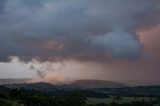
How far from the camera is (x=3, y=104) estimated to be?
159 metres

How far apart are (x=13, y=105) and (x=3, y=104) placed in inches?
192

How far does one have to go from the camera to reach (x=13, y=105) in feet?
531
